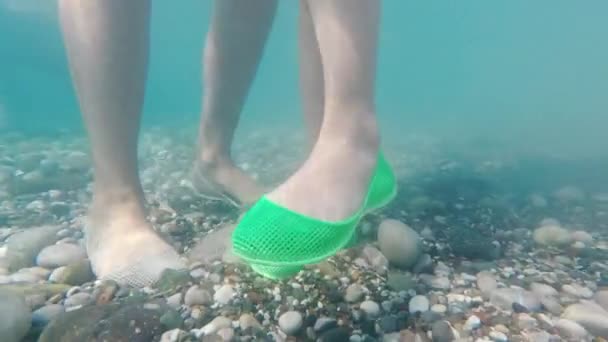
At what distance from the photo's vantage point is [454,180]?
13.0ft

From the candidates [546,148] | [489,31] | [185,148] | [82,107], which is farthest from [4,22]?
[489,31]

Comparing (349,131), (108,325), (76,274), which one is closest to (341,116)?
(349,131)

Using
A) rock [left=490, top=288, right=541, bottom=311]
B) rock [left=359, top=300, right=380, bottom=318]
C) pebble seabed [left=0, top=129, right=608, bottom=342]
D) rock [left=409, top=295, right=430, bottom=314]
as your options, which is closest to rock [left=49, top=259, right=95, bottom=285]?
pebble seabed [left=0, top=129, right=608, bottom=342]

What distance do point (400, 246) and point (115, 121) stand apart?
1107 mm

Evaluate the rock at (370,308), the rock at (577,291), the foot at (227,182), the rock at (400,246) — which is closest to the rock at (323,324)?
the rock at (370,308)

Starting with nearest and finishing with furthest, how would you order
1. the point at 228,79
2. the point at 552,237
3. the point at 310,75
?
the point at 310,75 < the point at 552,237 < the point at 228,79

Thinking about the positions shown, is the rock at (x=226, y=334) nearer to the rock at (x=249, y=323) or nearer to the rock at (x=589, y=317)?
the rock at (x=249, y=323)

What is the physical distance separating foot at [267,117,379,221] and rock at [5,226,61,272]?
50.9 inches

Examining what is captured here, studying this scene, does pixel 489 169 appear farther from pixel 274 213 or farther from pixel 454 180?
pixel 274 213

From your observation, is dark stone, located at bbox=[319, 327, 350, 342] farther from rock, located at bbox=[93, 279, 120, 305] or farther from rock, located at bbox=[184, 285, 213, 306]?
rock, located at bbox=[93, 279, 120, 305]

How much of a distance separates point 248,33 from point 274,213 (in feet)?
4.37

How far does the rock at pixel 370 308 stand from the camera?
1593mm

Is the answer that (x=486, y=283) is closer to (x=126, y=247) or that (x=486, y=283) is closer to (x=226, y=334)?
(x=226, y=334)

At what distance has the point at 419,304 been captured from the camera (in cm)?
165
